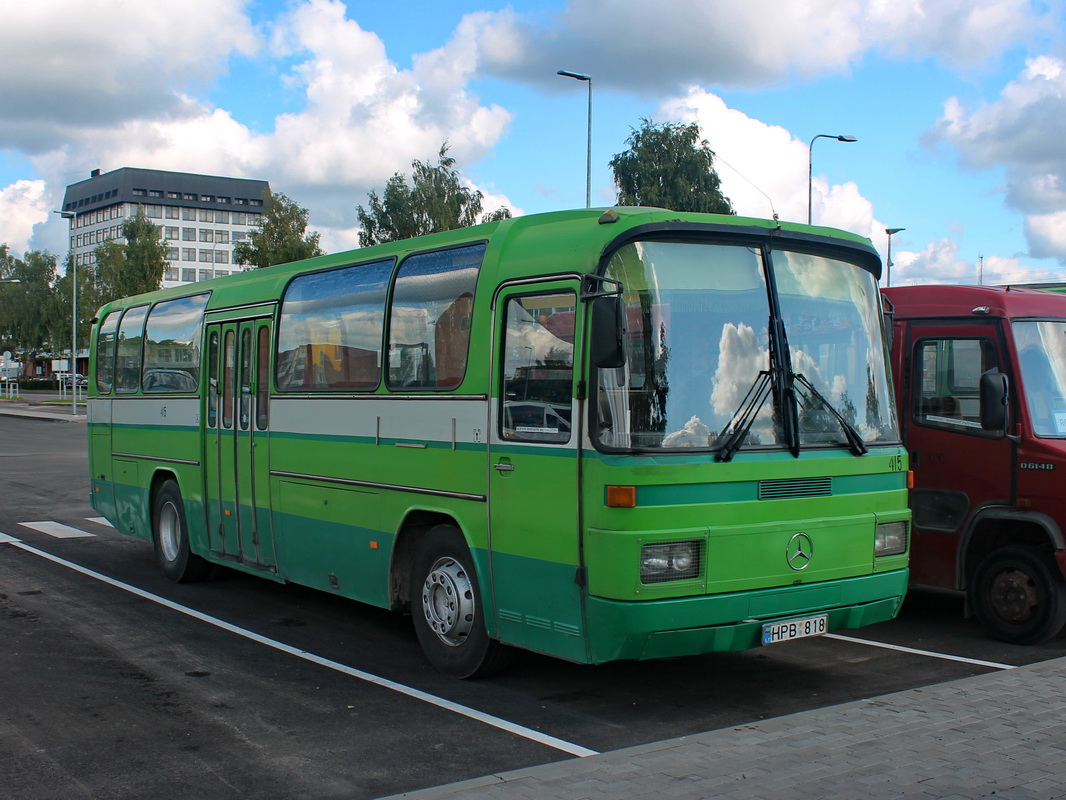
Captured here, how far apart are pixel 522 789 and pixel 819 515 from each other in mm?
2659

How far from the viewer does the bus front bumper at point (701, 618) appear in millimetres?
5926

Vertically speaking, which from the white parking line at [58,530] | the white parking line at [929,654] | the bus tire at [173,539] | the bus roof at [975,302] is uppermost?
the bus roof at [975,302]

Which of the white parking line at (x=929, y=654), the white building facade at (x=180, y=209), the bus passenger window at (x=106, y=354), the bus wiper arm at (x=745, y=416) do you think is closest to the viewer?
the bus wiper arm at (x=745, y=416)

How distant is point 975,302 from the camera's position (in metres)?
8.67

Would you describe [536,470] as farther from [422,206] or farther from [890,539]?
[422,206]

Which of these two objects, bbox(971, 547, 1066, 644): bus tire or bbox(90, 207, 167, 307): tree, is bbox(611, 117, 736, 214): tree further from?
bbox(971, 547, 1066, 644): bus tire

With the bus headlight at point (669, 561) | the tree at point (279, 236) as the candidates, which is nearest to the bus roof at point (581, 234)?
the bus headlight at point (669, 561)

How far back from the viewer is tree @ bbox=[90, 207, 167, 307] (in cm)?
5972

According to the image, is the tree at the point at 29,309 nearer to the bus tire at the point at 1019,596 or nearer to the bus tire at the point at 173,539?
the bus tire at the point at 173,539

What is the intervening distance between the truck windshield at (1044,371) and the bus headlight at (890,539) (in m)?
1.91

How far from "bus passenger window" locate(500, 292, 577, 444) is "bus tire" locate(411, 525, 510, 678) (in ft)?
3.50

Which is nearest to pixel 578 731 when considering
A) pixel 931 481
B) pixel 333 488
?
pixel 333 488

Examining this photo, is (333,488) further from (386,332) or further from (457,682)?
(457,682)

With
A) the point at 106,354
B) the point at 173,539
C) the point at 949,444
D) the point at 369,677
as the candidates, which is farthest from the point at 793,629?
the point at 106,354
